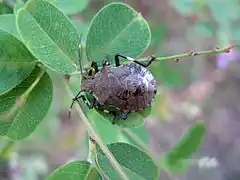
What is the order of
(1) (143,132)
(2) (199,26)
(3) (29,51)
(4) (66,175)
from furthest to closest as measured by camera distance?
(2) (199,26)
(1) (143,132)
(3) (29,51)
(4) (66,175)

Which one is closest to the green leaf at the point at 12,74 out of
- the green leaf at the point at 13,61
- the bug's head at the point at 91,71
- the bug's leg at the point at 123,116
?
the green leaf at the point at 13,61

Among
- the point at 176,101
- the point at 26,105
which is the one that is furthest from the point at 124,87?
the point at 176,101

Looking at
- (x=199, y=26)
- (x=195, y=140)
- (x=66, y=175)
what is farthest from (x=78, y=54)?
(x=199, y=26)

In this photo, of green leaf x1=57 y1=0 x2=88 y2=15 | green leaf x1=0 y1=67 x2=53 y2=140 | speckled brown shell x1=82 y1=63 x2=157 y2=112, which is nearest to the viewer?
green leaf x1=0 y1=67 x2=53 y2=140

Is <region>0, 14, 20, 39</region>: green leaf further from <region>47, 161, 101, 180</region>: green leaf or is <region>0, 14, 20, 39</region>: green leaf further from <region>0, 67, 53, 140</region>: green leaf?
<region>47, 161, 101, 180</region>: green leaf

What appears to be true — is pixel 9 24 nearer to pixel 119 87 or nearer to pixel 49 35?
pixel 49 35

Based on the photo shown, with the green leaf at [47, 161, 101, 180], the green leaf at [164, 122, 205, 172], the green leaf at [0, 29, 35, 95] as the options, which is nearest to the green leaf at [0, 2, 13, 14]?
the green leaf at [0, 29, 35, 95]

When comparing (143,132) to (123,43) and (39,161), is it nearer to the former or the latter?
(123,43)

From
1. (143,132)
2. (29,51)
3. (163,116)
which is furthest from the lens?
(163,116)

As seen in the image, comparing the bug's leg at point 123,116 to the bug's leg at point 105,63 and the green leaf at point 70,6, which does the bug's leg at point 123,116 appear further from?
the green leaf at point 70,6
